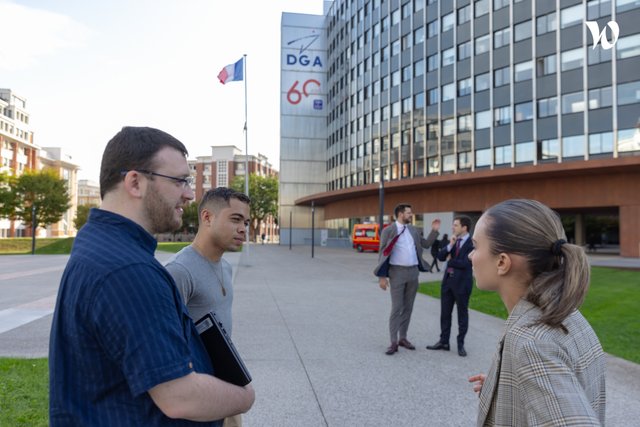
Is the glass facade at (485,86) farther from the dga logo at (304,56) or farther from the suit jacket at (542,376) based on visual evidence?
the suit jacket at (542,376)

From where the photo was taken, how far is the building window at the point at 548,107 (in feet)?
110

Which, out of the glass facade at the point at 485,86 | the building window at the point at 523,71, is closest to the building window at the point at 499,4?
the glass facade at the point at 485,86

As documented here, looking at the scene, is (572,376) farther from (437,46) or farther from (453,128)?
(437,46)

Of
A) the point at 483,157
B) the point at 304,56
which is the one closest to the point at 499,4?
the point at 483,157

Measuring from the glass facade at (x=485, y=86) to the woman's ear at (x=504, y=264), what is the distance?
3424 cm

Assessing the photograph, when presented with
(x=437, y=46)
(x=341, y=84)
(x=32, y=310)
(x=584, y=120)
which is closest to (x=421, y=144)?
(x=437, y=46)

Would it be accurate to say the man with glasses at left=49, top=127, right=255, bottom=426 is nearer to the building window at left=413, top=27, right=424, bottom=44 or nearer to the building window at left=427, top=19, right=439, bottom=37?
the building window at left=427, top=19, right=439, bottom=37

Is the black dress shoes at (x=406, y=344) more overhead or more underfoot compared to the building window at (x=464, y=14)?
more underfoot

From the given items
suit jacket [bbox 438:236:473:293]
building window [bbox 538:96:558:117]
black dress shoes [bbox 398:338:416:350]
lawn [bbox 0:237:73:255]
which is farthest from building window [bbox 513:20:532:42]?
lawn [bbox 0:237:73:255]

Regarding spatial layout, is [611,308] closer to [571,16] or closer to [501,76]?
[571,16]

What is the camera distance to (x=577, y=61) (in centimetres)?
3256

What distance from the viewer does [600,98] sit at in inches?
1236

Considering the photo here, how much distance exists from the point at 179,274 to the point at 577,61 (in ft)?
120

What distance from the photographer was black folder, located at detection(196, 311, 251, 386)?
5.43ft
